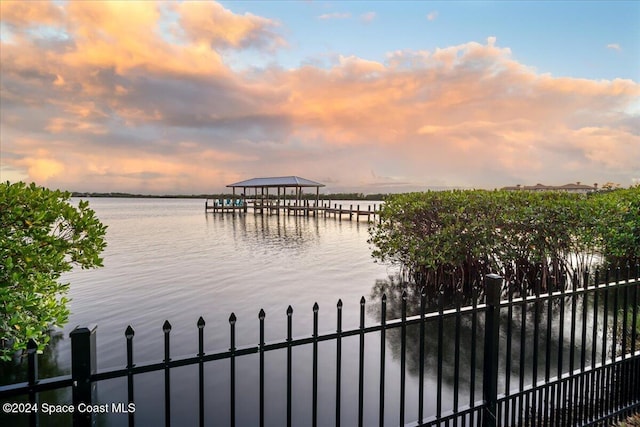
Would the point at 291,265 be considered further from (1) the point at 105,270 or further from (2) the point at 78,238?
(2) the point at 78,238

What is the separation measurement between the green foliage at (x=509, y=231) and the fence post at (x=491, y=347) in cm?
671

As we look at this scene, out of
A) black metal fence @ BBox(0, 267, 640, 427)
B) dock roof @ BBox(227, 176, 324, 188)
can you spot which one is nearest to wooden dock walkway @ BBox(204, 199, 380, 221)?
dock roof @ BBox(227, 176, 324, 188)

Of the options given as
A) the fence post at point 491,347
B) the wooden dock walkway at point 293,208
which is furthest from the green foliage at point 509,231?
the wooden dock walkway at point 293,208

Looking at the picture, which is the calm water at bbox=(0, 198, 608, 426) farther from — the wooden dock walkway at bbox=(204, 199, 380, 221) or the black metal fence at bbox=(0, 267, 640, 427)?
the wooden dock walkway at bbox=(204, 199, 380, 221)

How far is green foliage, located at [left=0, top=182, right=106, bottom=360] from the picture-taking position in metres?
4.67

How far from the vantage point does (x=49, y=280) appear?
17.4ft

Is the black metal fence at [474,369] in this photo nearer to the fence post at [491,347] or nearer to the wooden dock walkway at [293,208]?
the fence post at [491,347]

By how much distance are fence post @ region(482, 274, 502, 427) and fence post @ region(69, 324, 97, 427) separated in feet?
10.6

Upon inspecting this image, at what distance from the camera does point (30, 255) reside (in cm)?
493

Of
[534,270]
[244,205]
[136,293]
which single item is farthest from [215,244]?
[244,205]

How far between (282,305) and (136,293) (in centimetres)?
467

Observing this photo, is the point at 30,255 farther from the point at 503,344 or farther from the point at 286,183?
the point at 286,183

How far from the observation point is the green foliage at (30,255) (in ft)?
15.3

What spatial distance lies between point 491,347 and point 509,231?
805cm
